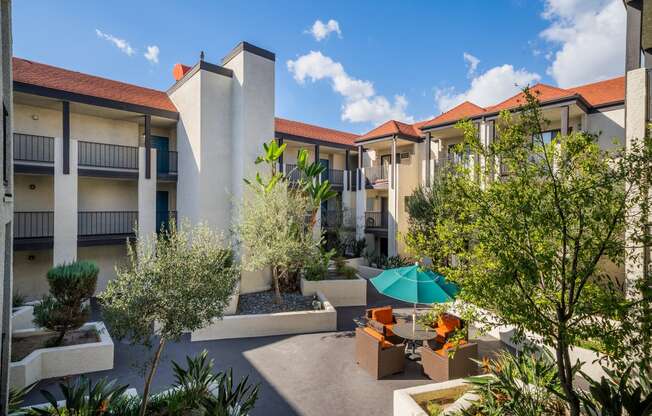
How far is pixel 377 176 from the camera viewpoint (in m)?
21.3

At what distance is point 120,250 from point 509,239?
56.2ft

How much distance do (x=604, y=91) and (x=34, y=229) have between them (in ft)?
85.1

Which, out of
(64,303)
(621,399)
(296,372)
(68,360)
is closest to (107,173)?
(64,303)

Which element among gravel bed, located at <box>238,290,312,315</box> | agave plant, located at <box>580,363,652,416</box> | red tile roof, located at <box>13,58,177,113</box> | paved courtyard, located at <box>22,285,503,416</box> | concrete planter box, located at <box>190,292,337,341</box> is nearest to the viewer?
agave plant, located at <box>580,363,652,416</box>

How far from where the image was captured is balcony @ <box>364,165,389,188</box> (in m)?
20.8

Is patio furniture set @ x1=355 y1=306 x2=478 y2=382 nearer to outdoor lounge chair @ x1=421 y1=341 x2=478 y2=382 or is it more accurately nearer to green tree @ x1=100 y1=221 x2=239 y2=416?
outdoor lounge chair @ x1=421 y1=341 x2=478 y2=382

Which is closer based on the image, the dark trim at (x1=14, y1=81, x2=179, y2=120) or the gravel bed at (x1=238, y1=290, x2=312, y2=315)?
the gravel bed at (x1=238, y1=290, x2=312, y2=315)

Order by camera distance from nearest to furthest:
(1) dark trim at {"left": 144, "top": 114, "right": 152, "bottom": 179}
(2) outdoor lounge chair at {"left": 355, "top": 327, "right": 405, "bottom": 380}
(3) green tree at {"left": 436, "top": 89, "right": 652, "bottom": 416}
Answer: (3) green tree at {"left": 436, "top": 89, "right": 652, "bottom": 416}
(2) outdoor lounge chair at {"left": 355, "top": 327, "right": 405, "bottom": 380}
(1) dark trim at {"left": 144, "top": 114, "right": 152, "bottom": 179}

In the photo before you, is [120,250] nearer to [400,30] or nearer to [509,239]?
[400,30]

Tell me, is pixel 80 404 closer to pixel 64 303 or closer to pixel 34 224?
pixel 64 303

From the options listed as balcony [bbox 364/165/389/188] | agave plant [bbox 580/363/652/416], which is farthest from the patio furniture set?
balcony [bbox 364/165/389/188]

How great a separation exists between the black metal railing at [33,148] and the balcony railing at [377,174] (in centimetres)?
1642

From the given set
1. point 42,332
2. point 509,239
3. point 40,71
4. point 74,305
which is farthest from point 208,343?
point 40,71

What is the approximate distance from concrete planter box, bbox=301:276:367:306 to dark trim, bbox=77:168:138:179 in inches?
365
